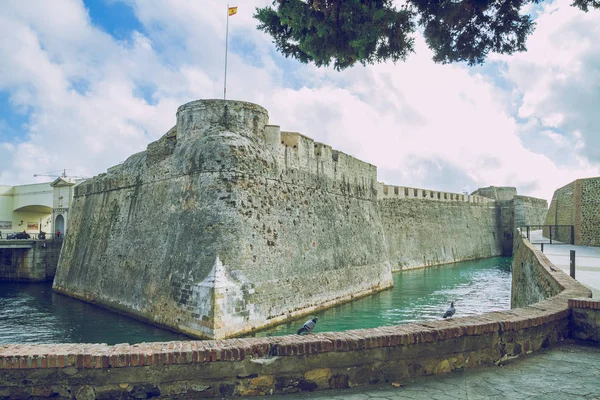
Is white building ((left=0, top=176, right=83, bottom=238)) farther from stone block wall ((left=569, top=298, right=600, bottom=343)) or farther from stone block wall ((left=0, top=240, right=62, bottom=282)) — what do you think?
stone block wall ((left=569, top=298, right=600, bottom=343))

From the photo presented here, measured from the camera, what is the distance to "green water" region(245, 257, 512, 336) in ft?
45.2

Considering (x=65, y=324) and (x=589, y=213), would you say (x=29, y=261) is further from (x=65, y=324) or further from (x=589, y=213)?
(x=589, y=213)

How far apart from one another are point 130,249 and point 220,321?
6.08 meters

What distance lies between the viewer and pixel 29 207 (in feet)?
122

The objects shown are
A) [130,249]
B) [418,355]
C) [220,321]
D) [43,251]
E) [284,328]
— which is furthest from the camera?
[43,251]

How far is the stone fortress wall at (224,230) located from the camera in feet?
39.3

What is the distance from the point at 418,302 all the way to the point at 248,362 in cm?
1481

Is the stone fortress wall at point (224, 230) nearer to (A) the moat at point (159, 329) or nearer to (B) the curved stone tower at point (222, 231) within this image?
(B) the curved stone tower at point (222, 231)

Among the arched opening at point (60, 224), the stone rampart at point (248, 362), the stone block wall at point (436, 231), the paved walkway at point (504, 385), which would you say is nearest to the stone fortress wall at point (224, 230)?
the stone rampart at point (248, 362)

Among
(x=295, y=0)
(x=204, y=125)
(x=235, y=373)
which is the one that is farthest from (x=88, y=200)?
(x=235, y=373)

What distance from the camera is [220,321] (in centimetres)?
1094

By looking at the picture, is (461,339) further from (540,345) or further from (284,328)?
(284,328)

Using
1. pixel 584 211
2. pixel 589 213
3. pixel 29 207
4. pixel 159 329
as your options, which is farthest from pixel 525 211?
pixel 29 207

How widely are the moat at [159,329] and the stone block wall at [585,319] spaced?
7.77 meters
